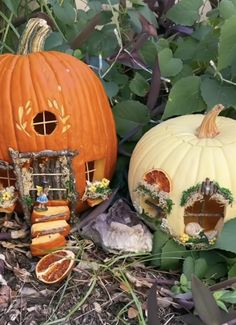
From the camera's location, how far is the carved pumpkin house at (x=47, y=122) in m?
1.33

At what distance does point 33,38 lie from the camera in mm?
1421

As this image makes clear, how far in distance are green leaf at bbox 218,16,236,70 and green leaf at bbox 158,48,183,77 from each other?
0.14 m

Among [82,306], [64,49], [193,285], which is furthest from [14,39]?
[193,285]

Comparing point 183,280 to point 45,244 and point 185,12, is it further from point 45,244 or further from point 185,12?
point 185,12

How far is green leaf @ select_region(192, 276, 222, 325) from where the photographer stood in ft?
3.56

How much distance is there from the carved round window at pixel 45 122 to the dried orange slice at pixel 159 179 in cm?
23

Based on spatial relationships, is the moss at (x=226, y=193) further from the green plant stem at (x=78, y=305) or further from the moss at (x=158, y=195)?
the green plant stem at (x=78, y=305)

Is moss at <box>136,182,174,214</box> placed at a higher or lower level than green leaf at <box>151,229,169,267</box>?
higher

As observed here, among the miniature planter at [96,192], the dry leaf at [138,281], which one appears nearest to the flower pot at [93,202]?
the miniature planter at [96,192]

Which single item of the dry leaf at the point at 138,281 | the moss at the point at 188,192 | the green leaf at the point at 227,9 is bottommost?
the dry leaf at the point at 138,281

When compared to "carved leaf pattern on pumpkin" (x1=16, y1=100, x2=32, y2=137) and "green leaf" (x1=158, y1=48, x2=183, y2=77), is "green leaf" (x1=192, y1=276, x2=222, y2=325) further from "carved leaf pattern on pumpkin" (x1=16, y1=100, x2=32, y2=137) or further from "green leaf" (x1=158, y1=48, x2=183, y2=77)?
"green leaf" (x1=158, y1=48, x2=183, y2=77)

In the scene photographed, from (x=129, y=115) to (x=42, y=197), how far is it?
1.20 ft

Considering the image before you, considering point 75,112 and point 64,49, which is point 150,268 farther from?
point 64,49

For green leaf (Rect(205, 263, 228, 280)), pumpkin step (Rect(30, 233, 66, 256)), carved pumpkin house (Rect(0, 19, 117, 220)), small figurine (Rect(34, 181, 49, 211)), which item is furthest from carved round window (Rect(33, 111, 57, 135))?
green leaf (Rect(205, 263, 228, 280))
